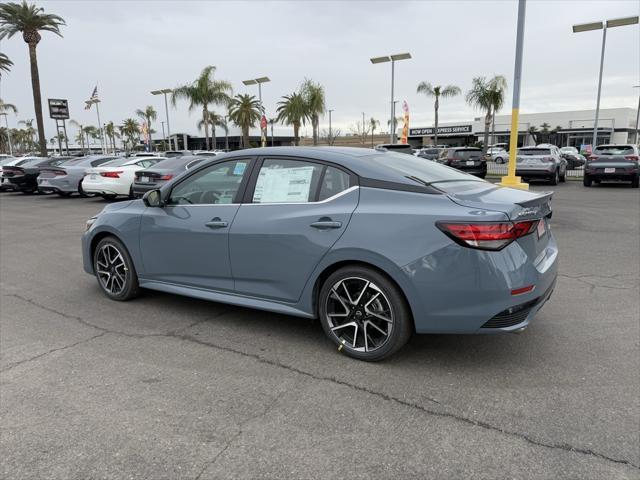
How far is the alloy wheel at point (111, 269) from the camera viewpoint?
16.5 feet

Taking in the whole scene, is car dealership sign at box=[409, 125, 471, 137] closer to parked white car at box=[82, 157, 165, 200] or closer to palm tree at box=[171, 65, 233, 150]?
palm tree at box=[171, 65, 233, 150]

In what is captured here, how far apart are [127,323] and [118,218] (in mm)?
1143

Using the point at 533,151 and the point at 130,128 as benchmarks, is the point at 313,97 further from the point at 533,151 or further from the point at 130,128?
the point at 130,128

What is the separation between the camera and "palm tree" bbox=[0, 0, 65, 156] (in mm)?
29734

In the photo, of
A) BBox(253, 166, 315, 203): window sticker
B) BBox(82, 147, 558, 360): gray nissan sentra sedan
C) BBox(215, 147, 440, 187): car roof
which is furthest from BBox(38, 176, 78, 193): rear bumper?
BBox(253, 166, 315, 203): window sticker

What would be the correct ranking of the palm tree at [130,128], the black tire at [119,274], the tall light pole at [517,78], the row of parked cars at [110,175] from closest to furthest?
the black tire at [119,274]
the tall light pole at [517,78]
the row of parked cars at [110,175]
the palm tree at [130,128]

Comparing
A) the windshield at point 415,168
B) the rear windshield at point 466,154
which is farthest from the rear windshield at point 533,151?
the windshield at point 415,168

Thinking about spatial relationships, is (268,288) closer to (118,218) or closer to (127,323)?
(127,323)

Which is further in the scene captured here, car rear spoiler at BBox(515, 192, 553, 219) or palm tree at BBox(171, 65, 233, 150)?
palm tree at BBox(171, 65, 233, 150)

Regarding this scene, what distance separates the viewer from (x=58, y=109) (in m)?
37.8

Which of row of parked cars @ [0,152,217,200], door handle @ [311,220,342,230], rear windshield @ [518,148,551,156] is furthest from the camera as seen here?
rear windshield @ [518,148,551,156]

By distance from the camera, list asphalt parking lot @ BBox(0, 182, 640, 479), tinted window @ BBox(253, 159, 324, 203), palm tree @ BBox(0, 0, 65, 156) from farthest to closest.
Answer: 1. palm tree @ BBox(0, 0, 65, 156)
2. tinted window @ BBox(253, 159, 324, 203)
3. asphalt parking lot @ BBox(0, 182, 640, 479)

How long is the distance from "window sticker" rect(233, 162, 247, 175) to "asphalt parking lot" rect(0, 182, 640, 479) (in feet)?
4.53

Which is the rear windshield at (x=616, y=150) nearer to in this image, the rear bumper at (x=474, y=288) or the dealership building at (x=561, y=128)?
the rear bumper at (x=474, y=288)
